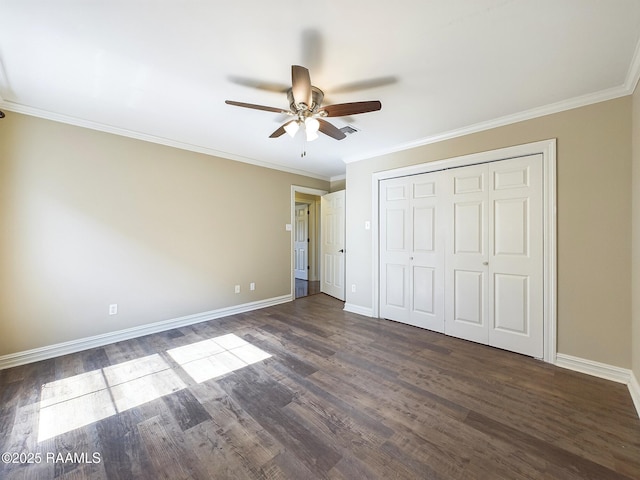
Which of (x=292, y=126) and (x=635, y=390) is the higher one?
(x=292, y=126)

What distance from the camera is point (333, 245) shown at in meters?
5.14

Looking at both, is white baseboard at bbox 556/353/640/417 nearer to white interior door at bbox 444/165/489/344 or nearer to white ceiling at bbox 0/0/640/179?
white interior door at bbox 444/165/489/344

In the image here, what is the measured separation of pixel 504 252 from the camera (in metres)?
2.71

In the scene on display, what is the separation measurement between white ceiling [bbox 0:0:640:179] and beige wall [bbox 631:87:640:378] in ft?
1.01

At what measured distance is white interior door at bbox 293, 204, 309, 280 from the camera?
6.87 m

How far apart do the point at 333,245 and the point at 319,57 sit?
3.67 metres

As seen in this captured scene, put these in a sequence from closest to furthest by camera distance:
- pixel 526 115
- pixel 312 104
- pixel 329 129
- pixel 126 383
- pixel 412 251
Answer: pixel 312 104
pixel 126 383
pixel 329 129
pixel 526 115
pixel 412 251

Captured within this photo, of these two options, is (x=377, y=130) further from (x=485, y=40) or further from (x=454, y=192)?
(x=485, y=40)

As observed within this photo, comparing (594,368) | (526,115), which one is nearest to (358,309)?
(594,368)

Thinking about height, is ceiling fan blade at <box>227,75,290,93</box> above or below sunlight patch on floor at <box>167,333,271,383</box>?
above

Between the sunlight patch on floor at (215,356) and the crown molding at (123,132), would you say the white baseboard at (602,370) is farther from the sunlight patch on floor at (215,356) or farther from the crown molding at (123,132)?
the crown molding at (123,132)

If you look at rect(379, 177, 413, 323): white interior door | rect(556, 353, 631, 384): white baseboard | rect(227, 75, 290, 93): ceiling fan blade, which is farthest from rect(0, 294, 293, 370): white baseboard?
rect(556, 353, 631, 384): white baseboard

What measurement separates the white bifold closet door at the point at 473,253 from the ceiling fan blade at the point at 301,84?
7.01ft

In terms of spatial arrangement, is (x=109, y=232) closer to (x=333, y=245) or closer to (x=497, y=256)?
(x=333, y=245)
